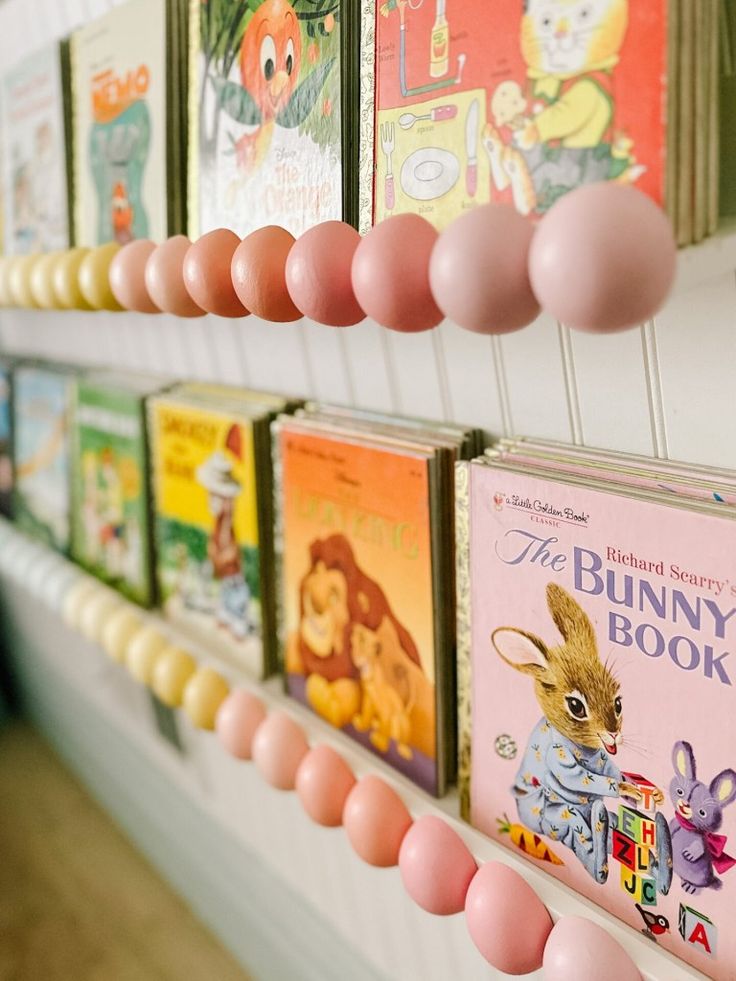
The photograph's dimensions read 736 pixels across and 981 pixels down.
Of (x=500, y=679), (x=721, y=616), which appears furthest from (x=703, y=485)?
(x=500, y=679)

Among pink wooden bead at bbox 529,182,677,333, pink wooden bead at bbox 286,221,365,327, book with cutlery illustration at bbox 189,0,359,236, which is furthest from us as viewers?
book with cutlery illustration at bbox 189,0,359,236

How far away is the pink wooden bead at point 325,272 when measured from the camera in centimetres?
52

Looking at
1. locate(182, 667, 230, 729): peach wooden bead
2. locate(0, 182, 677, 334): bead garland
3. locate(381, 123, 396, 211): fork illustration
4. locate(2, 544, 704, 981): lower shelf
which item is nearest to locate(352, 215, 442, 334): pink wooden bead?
locate(0, 182, 677, 334): bead garland

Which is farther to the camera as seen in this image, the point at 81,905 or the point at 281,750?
the point at 81,905

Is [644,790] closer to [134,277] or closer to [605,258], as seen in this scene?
[605,258]

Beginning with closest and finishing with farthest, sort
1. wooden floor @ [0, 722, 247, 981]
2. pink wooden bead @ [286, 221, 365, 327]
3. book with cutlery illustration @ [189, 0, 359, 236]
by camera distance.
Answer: pink wooden bead @ [286, 221, 365, 327] → book with cutlery illustration @ [189, 0, 359, 236] → wooden floor @ [0, 722, 247, 981]

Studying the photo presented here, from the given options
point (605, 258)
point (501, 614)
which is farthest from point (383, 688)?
point (605, 258)

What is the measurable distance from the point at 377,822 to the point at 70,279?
0.66 metres

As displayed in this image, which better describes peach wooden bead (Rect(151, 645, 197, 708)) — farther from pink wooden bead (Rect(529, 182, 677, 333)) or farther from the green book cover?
pink wooden bead (Rect(529, 182, 677, 333))

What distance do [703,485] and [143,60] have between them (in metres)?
0.72

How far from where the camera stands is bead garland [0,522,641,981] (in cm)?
60

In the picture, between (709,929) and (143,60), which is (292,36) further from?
(709,929)

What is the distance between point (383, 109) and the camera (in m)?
0.59

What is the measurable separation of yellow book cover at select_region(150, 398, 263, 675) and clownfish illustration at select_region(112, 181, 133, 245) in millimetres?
219
